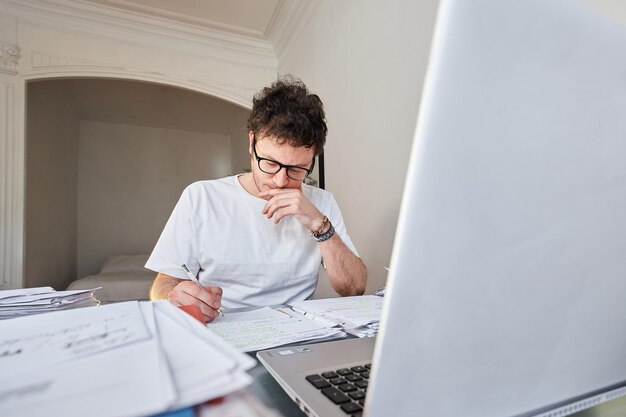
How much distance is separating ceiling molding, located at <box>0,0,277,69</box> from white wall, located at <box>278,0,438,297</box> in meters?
1.17

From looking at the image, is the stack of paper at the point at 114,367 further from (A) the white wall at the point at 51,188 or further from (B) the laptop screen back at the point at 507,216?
(A) the white wall at the point at 51,188

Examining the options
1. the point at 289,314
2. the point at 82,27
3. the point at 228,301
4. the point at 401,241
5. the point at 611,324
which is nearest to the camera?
the point at 401,241

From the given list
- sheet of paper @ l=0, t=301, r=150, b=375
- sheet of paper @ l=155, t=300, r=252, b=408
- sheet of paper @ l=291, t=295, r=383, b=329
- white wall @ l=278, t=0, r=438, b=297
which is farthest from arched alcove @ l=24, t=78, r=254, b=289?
sheet of paper @ l=155, t=300, r=252, b=408

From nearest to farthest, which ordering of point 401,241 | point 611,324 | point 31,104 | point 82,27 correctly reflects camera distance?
1. point 401,241
2. point 611,324
3. point 82,27
4. point 31,104

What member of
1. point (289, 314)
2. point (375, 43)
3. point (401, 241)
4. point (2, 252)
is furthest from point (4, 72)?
point (401, 241)

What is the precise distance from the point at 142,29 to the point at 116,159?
106 inches

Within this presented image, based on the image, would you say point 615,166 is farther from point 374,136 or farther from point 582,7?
point 374,136

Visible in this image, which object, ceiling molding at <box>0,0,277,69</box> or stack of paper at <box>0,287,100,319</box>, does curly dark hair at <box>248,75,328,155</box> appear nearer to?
stack of paper at <box>0,287,100,319</box>

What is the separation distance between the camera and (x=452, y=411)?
247mm

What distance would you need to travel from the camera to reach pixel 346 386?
37 cm

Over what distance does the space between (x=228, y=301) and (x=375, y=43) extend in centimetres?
143

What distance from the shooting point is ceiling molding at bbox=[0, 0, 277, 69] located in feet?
8.96

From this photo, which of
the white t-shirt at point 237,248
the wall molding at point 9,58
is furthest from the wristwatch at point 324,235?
the wall molding at point 9,58

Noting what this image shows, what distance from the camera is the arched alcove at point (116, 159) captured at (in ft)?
12.6
